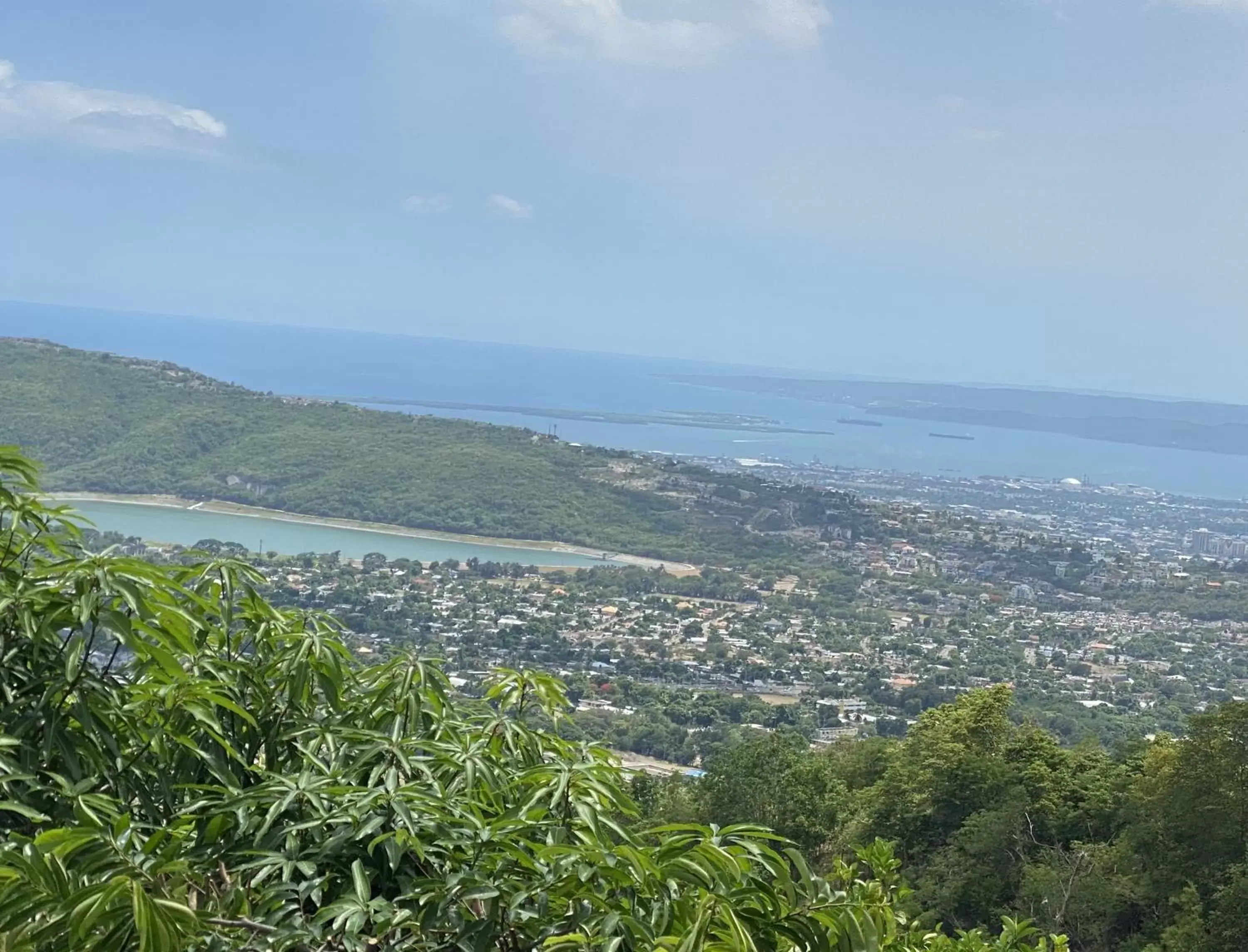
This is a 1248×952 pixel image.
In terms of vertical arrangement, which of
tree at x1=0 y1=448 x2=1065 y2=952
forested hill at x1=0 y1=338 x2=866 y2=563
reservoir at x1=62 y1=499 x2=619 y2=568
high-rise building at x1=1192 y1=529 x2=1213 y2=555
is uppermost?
tree at x1=0 y1=448 x2=1065 y2=952

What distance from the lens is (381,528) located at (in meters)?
32.0

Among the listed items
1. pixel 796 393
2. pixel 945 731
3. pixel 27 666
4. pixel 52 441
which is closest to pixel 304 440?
pixel 52 441

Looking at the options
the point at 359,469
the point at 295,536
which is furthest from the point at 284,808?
the point at 359,469

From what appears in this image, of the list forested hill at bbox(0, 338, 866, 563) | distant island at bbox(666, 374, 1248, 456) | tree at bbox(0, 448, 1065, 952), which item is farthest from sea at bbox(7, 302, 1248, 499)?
tree at bbox(0, 448, 1065, 952)

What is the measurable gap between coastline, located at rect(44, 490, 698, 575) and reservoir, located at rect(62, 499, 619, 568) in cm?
6

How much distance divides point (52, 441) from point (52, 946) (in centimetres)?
3348

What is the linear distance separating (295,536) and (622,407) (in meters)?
54.4

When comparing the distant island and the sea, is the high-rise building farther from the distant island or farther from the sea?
the distant island

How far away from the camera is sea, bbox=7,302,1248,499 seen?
62562 mm

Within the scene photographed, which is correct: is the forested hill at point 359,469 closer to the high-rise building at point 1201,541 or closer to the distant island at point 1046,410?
the high-rise building at point 1201,541

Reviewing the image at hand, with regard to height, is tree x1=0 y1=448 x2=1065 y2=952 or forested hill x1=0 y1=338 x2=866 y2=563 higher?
tree x1=0 y1=448 x2=1065 y2=952

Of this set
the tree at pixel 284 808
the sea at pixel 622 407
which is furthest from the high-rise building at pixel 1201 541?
the tree at pixel 284 808

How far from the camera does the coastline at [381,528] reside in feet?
100

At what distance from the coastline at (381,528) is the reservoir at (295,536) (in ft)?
0.20
